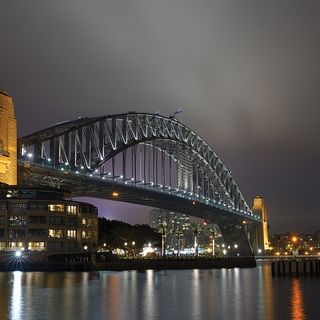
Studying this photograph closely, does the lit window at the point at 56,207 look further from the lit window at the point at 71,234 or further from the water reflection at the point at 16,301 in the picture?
the water reflection at the point at 16,301

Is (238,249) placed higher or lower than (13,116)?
lower

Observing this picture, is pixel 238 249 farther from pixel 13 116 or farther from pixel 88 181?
pixel 13 116

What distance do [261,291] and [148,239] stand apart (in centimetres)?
8512

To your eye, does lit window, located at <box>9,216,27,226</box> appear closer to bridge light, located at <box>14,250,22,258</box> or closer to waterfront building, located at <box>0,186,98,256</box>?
waterfront building, located at <box>0,186,98,256</box>

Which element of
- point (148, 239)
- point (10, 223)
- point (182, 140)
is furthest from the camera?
point (182, 140)

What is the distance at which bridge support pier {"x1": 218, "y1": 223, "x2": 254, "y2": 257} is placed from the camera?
168875 millimetres

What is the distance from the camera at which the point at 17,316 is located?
40.1 metres

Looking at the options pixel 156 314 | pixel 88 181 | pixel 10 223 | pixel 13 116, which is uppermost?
pixel 13 116

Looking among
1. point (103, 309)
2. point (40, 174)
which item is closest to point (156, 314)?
point (103, 309)

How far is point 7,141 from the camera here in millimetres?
97750

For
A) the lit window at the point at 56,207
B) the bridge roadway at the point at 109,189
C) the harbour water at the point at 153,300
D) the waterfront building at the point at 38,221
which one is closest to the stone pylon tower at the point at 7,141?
the bridge roadway at the point at 109,189

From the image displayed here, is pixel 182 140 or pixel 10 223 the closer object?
pixel 10 223

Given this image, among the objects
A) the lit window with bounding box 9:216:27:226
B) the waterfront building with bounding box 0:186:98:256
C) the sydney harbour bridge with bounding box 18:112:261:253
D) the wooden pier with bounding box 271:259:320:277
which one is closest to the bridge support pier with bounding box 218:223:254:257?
the sydney harbour bridge with bounding box 18:112:261:253

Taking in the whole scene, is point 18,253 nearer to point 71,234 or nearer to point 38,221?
point 38,221
